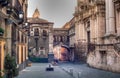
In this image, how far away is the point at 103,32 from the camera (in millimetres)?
47000

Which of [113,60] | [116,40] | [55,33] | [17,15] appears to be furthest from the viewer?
[55,33]

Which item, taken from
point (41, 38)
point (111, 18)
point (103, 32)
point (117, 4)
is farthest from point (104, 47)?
point (41, 38)

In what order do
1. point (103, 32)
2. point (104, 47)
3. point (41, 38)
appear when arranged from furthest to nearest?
point (41, 38)
point (103, 32)
point (104, 47)

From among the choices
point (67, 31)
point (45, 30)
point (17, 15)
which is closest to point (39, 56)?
point (45, 30)

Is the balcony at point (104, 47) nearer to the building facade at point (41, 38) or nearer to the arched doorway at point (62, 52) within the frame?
the building facade at point (41, 38)

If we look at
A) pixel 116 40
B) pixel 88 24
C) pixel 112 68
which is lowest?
pixel 112 68

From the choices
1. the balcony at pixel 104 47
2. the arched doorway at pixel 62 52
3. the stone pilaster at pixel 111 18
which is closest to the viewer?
the balcony at pixel 104 47

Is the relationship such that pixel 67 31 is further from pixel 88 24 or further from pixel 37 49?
pixel 88 24

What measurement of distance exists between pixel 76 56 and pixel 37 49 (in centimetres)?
1021

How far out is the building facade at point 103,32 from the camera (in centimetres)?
3700

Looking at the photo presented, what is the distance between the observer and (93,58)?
4578cm

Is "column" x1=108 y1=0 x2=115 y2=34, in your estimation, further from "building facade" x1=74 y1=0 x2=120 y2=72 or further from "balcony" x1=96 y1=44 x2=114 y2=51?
"balcony" x1=96 y1=44 x2=114 y2=51

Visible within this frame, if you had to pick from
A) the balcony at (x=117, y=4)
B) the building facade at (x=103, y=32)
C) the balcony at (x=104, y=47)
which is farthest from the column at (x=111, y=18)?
the balcony at (x=104, y=47)

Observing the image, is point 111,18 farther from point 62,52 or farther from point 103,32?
point 62,52
